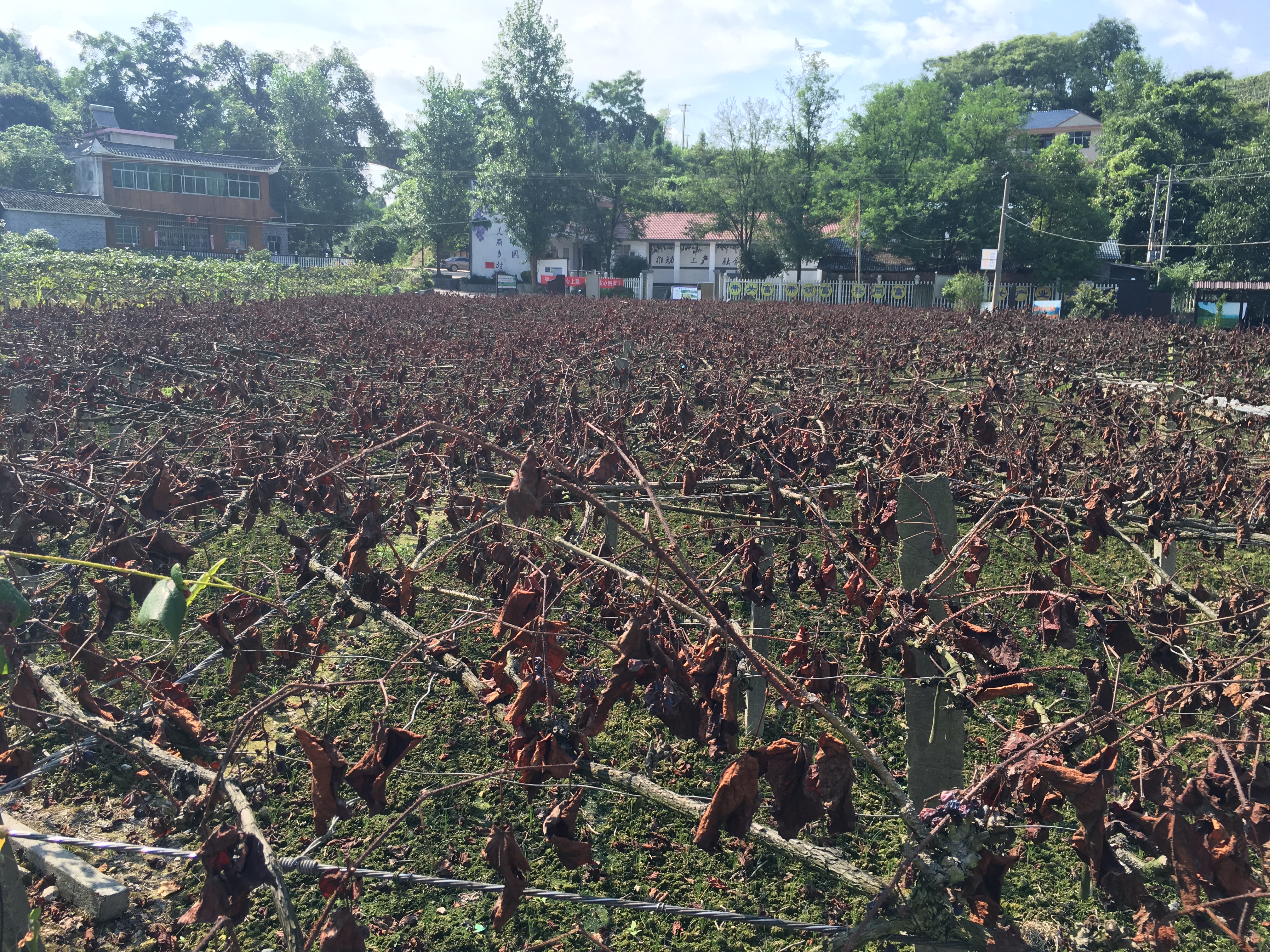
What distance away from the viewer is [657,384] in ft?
23.6

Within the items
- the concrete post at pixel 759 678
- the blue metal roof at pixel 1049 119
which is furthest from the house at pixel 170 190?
the blue metal roof at pixel 1049 119

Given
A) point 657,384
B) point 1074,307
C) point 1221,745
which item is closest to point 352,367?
point 657,384

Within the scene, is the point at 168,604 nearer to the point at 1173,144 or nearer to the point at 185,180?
the point at 1173,144

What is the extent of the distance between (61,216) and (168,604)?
5441 centimetres

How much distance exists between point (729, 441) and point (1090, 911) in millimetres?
2464

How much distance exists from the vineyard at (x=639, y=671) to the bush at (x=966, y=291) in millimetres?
20166

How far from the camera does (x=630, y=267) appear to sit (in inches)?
1989

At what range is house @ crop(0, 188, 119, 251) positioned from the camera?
139ft

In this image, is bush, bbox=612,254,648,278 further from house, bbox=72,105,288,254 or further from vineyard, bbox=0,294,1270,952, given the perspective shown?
vineyard, bbox=0,294,1270,952

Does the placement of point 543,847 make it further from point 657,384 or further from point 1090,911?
point 657,384

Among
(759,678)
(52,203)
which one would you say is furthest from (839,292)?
(52,203)

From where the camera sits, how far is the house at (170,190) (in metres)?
50.5

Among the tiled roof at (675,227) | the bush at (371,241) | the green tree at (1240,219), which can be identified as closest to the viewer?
the green tree at (1240,219)

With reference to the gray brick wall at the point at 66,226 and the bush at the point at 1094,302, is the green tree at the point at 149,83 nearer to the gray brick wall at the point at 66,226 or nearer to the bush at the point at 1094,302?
the gray brick wall at the point at 66,226
